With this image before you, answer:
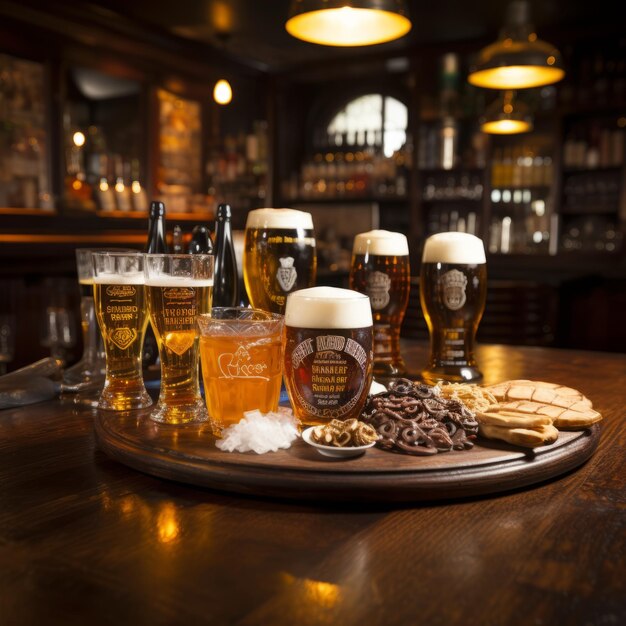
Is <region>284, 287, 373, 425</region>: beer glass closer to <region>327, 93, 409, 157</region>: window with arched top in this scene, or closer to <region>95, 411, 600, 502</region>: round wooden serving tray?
<region>95, 411, 600, 502</region>: round wooden serving tray

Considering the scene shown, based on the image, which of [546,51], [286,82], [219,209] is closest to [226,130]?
[286,82]

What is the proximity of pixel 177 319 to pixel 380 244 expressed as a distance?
0.48 metres

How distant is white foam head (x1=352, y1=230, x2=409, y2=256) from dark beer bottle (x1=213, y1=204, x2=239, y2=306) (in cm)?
24

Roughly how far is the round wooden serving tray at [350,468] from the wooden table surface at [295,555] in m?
0.02

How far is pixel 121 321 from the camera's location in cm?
107

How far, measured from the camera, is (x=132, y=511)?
0.70 m

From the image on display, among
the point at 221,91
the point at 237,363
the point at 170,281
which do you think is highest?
the point at 221,91

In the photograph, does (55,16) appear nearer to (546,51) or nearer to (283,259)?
(546,51)

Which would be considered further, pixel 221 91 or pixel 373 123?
pixel 373 123

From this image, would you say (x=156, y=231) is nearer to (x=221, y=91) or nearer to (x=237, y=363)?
(x=237, y=363)

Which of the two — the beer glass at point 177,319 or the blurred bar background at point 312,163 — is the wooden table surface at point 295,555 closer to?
the beer glass at point 177,319

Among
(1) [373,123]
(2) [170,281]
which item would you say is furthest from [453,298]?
(1) [373,123]

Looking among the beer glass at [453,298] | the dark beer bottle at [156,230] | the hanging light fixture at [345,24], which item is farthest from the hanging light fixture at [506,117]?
the dark beer bottle at [156,230]

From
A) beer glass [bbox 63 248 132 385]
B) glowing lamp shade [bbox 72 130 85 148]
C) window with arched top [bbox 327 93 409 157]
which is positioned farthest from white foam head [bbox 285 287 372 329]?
window with arched top [bbox 327 93 409 157]
